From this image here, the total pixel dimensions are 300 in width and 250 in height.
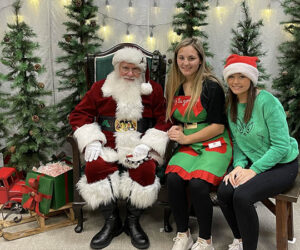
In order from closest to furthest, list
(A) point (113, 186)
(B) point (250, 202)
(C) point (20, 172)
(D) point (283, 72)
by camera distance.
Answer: (B) point (250, 202)
(A) point (113, 186)
(C) point (20, 172)
(D) point (283, 72)

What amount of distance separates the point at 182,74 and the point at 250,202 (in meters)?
0.96

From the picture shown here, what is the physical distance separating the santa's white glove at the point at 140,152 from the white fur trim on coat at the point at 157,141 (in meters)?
0.04

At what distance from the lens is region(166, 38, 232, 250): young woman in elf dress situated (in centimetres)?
171

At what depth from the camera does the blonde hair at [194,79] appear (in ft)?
6.11

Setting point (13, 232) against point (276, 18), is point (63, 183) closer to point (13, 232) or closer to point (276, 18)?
point (13, 232)

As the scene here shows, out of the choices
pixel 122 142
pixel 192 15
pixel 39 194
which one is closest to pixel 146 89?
pixel 122 142

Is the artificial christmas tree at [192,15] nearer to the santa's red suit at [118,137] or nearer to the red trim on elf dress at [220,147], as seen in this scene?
the santa's red suit at [118,137]

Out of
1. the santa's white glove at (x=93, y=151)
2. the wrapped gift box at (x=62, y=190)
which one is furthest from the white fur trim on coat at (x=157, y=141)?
the wrapped gift box at (x=62, y=190)

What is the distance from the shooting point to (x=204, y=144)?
187 cm

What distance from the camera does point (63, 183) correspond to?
2121 millimetres

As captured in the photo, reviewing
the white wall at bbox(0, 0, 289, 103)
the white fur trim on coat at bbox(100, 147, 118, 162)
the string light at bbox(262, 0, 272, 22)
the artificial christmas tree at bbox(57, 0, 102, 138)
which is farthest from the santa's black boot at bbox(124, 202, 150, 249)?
the string light at bbox(262, 0, 272, 22)

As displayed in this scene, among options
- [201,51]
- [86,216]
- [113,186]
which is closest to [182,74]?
[201,51]

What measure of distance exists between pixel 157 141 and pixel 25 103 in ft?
4.13

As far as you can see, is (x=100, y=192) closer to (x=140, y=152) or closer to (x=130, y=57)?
(x=140, y=152)
